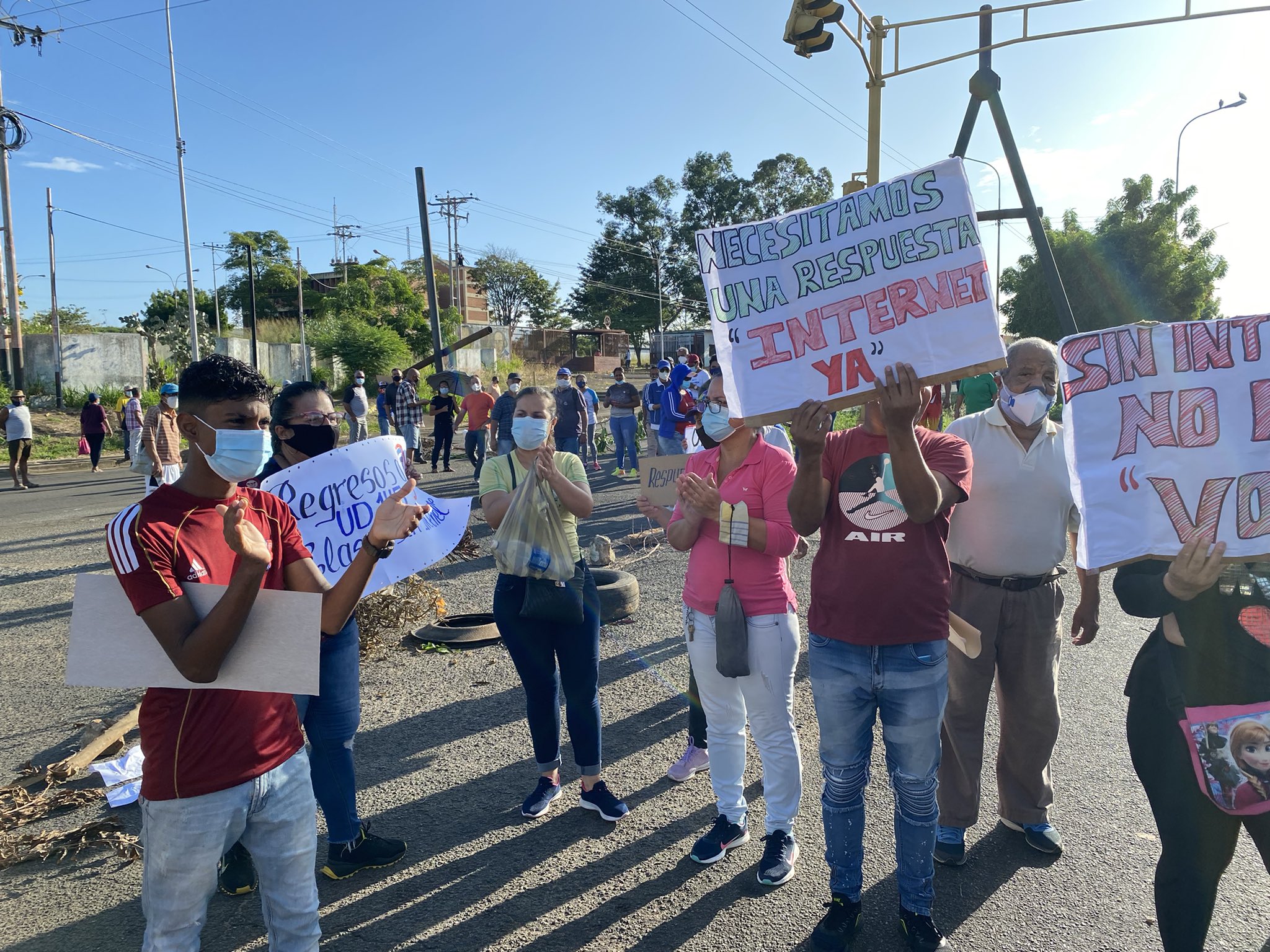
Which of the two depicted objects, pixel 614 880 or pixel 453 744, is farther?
pixel 453 744

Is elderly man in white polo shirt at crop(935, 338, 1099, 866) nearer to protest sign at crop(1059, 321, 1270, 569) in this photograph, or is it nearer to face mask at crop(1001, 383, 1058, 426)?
face mask at crop(1001, 383, 1058, 426)

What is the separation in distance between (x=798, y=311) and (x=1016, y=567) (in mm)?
1504

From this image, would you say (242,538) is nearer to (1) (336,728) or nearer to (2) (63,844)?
(1) (336,728)

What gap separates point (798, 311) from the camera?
3.00m

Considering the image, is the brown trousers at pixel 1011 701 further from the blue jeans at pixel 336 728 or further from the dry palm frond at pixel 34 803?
the dry palm frond at pixel 34 803

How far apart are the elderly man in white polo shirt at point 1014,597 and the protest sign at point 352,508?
7.71ft

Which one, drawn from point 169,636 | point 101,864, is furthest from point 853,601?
point 101,864

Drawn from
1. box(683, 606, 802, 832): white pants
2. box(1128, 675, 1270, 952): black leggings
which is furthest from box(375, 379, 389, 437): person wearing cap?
box(1128, 675, 1270, 952): black leggings

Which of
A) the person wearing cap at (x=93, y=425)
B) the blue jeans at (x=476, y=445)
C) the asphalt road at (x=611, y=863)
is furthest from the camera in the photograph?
the person wearing cap at (x=93, y=425)

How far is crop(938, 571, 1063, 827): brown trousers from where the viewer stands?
354 centimetres

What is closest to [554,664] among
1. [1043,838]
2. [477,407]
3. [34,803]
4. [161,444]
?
[1043,838]

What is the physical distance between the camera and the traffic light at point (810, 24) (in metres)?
8.54

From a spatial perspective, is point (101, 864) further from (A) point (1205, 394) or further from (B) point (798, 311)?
(A) point (1205, 394)

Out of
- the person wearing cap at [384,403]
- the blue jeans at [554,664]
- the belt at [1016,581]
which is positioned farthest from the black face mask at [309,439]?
the person wearing cap at [384,403]
